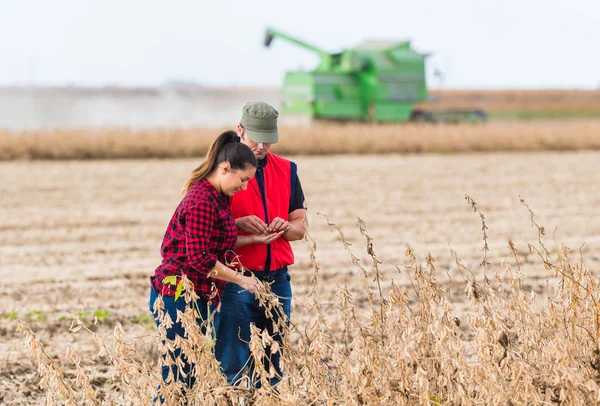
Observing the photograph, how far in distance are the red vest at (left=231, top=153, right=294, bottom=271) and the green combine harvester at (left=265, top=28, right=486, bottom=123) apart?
73.9 feet

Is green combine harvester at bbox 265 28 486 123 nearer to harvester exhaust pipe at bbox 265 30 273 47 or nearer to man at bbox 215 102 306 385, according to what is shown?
harvester exhaust pipe at bbox 265 30 273 47

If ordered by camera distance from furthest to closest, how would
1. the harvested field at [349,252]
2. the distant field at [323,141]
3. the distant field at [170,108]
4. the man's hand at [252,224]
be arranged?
the distant field at [170,108] → the distant field at [323,141] → the man's hand at [252,224] → the harvested field at [349,252]

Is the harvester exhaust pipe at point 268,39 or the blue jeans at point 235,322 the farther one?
the harvester exhaust pipe at point 268,39

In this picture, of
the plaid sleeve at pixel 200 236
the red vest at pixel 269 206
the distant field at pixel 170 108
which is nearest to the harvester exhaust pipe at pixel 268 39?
the distant field at pixel 170 108

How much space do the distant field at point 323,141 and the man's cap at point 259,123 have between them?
17779 mm

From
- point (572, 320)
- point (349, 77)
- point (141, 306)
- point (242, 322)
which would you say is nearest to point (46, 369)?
point (242, 322)

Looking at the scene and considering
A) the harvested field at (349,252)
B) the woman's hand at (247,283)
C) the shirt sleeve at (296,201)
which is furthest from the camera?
the shirt sleeve at (296,201)

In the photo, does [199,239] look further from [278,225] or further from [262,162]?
[262,162]

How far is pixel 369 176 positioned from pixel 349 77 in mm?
10671

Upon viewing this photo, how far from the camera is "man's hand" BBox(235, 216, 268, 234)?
12.1 ft

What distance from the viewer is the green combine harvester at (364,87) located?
87.8 ft

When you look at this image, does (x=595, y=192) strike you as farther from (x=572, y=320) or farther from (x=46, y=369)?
(x=46, y=369)

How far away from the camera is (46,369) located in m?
2.95

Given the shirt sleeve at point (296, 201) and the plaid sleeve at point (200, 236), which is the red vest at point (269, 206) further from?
the plaid sleeve at point (200, 236)
